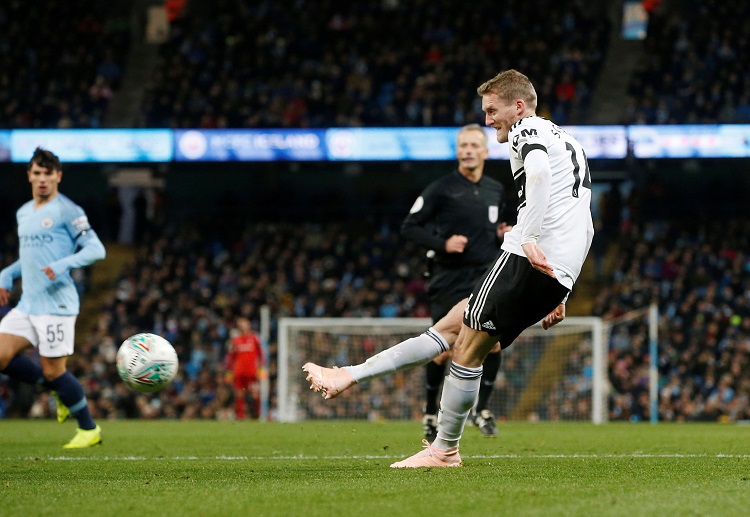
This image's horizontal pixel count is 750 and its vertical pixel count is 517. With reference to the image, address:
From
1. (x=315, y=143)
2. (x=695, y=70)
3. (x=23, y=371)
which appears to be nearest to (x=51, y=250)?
Answer: (x=23, y=371)

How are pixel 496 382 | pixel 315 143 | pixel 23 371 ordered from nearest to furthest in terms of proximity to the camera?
pixel 23 371 → pixel 496 382 → pixel 315 143

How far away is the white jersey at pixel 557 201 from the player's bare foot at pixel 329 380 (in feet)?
3.60

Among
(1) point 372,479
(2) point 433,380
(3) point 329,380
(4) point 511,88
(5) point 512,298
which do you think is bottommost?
(1) point 372,479

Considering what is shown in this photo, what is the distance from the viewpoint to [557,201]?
19.0ft

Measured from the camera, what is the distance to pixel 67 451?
317 inches

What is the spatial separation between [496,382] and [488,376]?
8093mm

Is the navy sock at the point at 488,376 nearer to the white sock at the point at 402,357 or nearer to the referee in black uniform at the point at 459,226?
the referee in black uniform at the point at 459,226

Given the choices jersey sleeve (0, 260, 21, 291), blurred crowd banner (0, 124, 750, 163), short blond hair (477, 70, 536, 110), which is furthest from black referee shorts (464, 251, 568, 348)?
blurred crowd banner (0, 124, 750, 163)

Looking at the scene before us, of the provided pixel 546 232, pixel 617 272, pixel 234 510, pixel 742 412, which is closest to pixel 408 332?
pixel 742 412

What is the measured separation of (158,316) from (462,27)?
10.7m

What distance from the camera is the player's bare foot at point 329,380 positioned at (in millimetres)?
5906

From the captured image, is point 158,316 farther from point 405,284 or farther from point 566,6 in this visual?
point 566,6

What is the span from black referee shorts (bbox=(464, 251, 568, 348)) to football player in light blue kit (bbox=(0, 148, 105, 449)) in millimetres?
3578

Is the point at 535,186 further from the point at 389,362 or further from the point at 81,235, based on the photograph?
the point at 81,235
